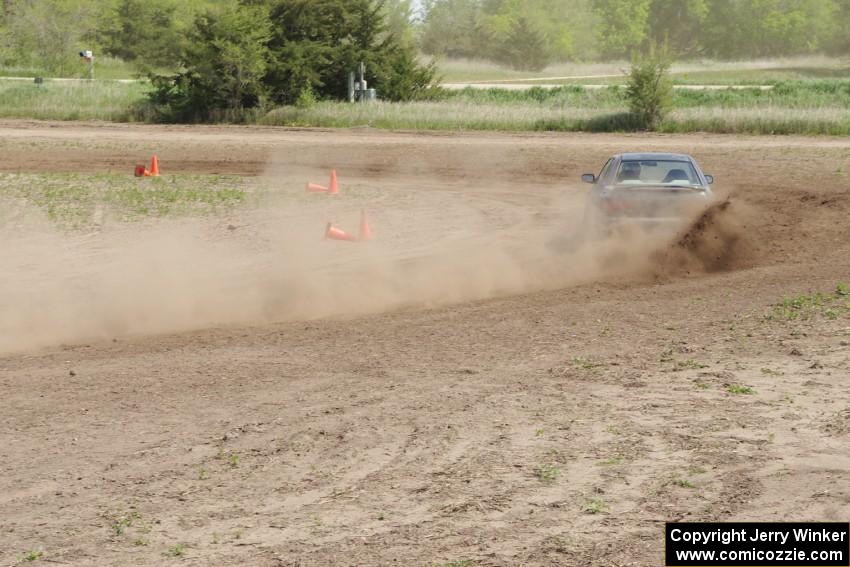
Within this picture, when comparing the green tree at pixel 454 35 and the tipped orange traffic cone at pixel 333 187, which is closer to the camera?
the tipped orange traffic cone at pixel 333 187

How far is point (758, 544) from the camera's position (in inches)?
239

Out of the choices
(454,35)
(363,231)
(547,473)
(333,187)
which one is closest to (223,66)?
(333,187)

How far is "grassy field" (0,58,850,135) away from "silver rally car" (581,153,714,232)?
72.2 feet

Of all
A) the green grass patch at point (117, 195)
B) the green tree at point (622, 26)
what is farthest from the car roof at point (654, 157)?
the green tree at point (622, 26)

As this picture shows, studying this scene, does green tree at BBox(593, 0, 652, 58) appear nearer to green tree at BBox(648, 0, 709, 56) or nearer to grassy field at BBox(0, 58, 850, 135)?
green tree at BBox(648, 0, 709, 56)

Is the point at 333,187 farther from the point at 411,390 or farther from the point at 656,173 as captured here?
the point at 411,390

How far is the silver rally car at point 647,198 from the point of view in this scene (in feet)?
51.5

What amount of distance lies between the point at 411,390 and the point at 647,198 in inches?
285

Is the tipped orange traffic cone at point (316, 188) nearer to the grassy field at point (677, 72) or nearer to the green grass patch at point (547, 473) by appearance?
the green grass patch at point (547, 473)

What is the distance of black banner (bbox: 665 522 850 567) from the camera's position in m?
5.89

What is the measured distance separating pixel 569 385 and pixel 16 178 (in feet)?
A: 58.9

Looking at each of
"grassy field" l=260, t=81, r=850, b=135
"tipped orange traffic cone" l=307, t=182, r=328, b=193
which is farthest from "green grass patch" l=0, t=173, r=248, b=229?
"grassy field" l=260, t=81, r=850, b=135

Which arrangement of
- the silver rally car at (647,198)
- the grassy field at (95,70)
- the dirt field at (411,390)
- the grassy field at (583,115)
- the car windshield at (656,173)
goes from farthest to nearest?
the grassy field at (95,70) < the grassy field at (583,115) < the car windshield at (656,173) < the silver rally car at (647,198) < the dirt field at (411,390)

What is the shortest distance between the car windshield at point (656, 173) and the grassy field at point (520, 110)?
70.9ft
